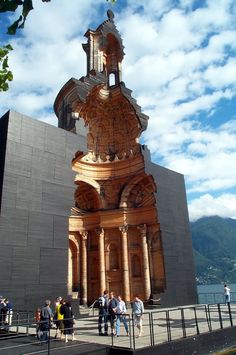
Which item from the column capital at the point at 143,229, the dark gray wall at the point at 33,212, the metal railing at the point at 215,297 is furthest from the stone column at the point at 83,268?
the dark gray wall at the point at 33,212

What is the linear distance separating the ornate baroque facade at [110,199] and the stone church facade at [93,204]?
3.7 inches

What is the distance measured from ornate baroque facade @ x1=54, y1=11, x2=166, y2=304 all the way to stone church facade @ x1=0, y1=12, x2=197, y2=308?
95 millimetres

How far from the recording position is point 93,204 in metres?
30.7

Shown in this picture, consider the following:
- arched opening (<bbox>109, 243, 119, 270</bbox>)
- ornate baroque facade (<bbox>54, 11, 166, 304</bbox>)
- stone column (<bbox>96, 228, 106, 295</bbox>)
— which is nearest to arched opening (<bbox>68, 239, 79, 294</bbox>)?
ornate baroque facade (<bbox>54, 11, 166, 304</bbox>)

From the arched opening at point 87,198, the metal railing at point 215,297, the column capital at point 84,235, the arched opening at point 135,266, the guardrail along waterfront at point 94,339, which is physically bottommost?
the guardrail along waterfront at point 94,339

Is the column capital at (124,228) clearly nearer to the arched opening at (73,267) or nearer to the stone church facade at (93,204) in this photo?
the stone church facade at (93,204)

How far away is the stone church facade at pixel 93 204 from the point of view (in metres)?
16.7

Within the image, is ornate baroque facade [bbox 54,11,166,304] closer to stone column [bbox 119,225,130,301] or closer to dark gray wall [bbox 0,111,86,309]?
stone column [bbox 119,225,130,301]

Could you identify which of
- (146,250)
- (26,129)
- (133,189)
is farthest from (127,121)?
(26,129)

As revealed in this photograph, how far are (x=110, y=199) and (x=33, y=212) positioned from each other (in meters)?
13.6

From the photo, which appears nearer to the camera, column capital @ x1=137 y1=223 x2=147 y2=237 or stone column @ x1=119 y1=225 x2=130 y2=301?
stone column @ x1=119 y1=225 x2=130 y2=301

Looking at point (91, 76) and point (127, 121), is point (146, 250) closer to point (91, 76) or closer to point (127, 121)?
point (127, 121)

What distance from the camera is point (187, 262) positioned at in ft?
80.8

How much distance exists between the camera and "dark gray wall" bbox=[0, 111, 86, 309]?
15805 millimetres
